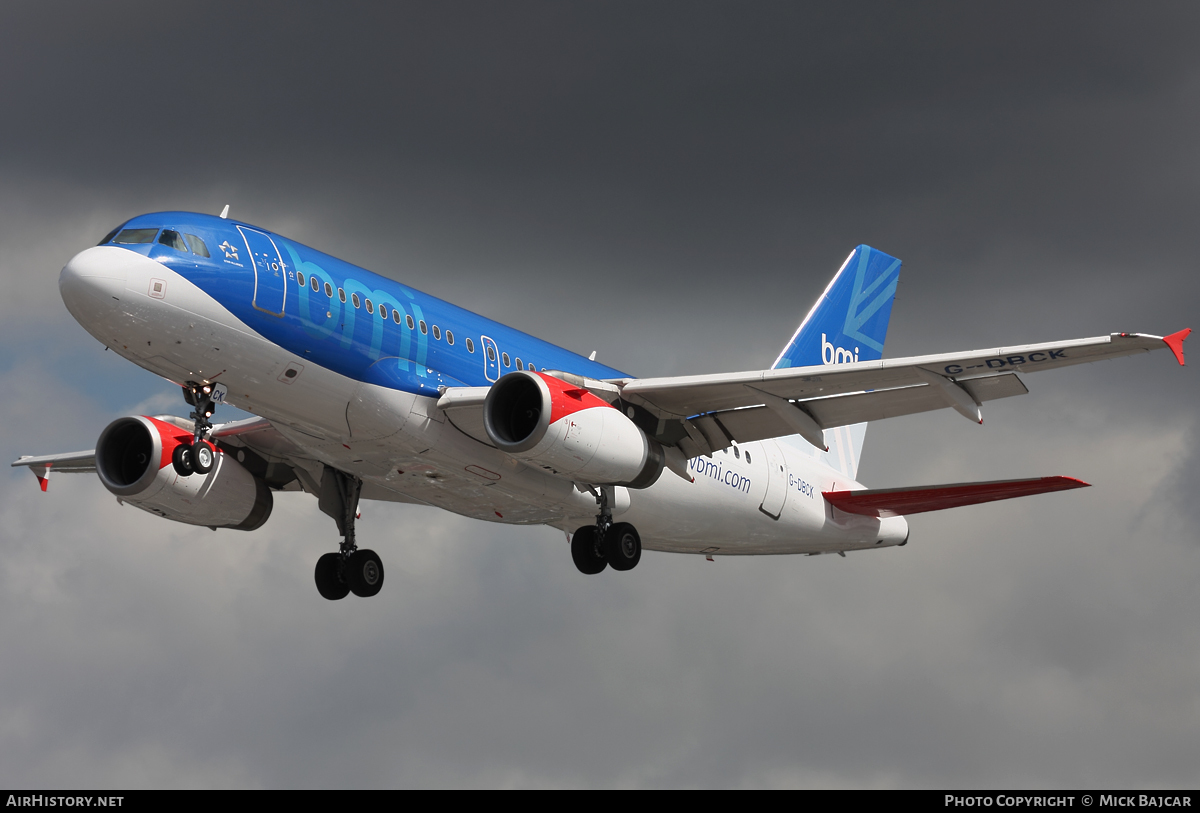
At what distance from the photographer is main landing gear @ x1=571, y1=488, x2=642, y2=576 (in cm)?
3003

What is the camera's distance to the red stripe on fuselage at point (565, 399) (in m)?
25.9

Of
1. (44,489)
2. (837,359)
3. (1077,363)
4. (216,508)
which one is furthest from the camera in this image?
(837,359)

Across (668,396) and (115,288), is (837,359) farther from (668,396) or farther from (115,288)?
(115,288)

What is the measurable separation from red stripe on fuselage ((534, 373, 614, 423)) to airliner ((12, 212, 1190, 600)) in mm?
48

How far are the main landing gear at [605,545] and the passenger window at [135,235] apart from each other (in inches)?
445

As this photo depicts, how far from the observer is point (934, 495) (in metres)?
33.0

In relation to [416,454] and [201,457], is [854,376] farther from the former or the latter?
[201,457]

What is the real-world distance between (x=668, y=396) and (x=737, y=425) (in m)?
2.44

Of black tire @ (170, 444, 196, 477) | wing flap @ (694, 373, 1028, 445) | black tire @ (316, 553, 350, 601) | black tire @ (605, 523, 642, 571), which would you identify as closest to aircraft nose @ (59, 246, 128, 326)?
black tire @ (170, 444, 196, 477)

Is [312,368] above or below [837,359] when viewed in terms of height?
below

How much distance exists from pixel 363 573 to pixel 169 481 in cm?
521

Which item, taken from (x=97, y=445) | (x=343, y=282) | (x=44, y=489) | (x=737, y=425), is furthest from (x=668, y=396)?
(x=44, y=489)

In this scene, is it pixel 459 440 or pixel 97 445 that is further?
pixel 97 445

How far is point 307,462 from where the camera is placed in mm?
32188
